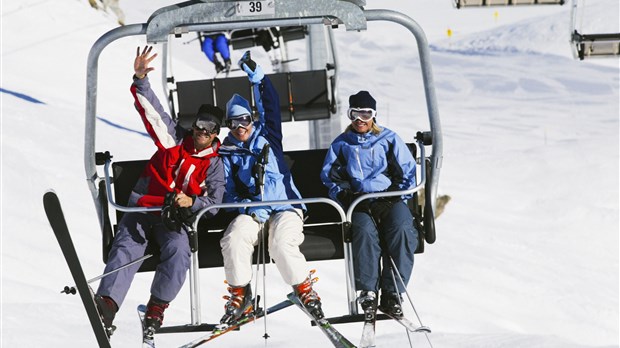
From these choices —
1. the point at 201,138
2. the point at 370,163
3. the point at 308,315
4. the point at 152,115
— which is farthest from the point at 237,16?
the point at 308,315

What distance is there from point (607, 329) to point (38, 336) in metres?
7.71

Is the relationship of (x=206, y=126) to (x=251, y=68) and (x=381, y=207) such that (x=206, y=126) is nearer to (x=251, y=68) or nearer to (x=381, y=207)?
(x=251, y=68)

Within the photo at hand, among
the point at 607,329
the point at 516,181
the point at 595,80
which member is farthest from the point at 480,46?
the point at 607,329

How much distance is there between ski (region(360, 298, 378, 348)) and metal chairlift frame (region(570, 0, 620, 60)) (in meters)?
5.08

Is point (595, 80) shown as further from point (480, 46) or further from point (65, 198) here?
point (65, 198)

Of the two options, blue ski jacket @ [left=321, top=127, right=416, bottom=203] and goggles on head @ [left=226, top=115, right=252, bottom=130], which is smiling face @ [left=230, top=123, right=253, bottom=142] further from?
blue ski jacket @ [left=321, top=127, right=416, bottom=203]

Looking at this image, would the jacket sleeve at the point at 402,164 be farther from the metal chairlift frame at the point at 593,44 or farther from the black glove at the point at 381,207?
the metal chairlift frame at the point at 593,44

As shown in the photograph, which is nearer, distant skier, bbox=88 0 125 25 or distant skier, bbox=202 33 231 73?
distant skier, bbox=202 33 231 73

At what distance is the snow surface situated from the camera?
10.9m

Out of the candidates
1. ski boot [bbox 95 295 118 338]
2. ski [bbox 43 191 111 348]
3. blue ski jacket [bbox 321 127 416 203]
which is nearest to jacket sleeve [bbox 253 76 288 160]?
blue ski jacket [bbox 321 127 416 203]

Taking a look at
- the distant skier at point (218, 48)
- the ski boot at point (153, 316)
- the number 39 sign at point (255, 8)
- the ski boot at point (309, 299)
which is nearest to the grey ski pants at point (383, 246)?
the ski boot at point (309, 299)

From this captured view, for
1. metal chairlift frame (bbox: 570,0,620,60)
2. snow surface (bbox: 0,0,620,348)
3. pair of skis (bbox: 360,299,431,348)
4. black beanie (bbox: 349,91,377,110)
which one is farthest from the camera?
snow surface (bbox: 0,0,620,348)

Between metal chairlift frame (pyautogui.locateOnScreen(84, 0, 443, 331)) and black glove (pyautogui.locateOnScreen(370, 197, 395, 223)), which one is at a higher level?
metal chairlift frame (pyautogui.locateOnScreen(84, 0, 443, 331))

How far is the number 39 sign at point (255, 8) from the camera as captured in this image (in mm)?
5602
